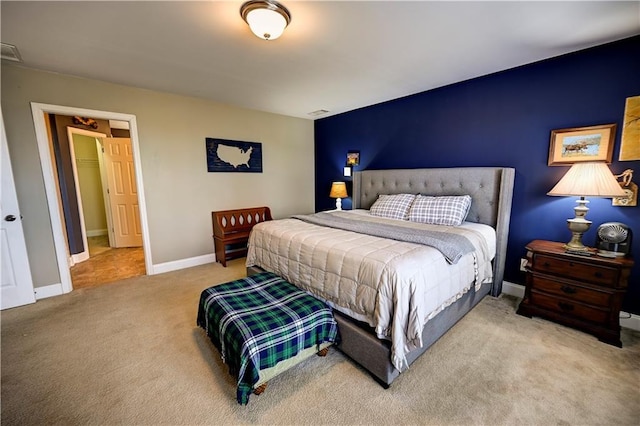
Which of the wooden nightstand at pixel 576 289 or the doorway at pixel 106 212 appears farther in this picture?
the doorway at pixel 106 212

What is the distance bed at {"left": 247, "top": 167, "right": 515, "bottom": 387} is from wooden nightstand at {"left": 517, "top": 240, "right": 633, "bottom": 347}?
1.22ft

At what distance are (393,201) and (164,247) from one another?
10.5 ft

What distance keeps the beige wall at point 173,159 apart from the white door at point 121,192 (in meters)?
1.66

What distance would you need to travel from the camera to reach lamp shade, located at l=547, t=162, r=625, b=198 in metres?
1.91

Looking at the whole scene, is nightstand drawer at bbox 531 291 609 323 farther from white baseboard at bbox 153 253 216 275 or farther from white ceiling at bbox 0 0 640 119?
white baseboard at bbox 153 253 216 275

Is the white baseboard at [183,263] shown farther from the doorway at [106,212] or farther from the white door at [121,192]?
the white door at [121,192]

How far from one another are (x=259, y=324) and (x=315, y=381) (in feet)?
1.79

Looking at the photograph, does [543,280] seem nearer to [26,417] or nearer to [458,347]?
[458,347]

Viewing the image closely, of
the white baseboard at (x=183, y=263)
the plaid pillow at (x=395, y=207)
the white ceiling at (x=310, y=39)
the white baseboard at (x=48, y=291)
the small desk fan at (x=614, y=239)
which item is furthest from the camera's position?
the white baseboard at (x=183, y=263)

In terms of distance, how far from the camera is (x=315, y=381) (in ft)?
5.39

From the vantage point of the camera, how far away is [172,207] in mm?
3553

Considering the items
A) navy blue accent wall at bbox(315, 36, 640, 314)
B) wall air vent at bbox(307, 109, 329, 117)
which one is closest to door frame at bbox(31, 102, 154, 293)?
wall air vent at bbox(307, 109, 329, 117)

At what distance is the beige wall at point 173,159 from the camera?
8.60 ft

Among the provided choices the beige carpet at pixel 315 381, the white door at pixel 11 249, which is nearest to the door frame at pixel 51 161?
the white door at pixel 11 249
